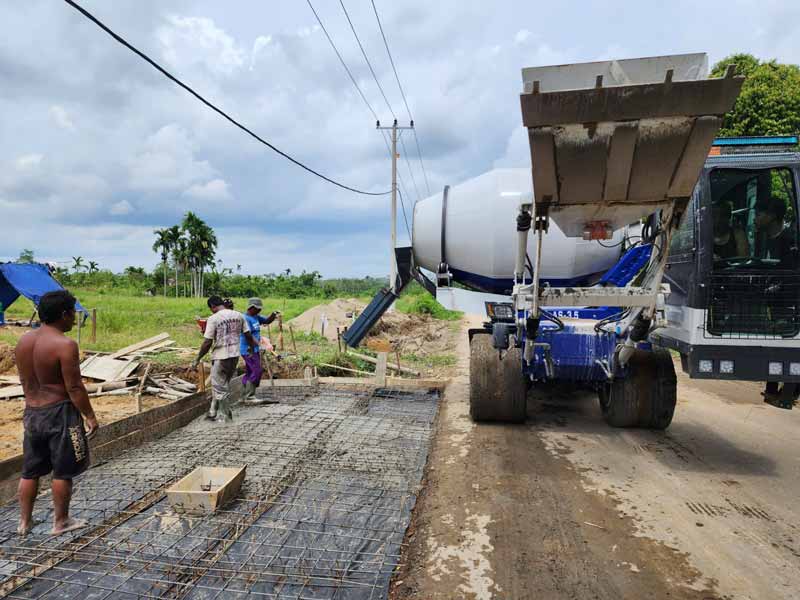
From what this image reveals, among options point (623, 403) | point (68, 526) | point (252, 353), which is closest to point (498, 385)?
point (623, 403)

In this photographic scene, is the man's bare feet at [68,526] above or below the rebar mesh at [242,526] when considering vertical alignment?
above

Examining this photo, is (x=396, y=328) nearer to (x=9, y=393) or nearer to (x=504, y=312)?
(x=9, y=393)

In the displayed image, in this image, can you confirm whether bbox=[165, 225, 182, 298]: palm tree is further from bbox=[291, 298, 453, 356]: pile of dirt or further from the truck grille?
the truck grille

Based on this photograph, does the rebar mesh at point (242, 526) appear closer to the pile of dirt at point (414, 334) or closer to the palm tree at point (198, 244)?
the pile of dirt at point (414, 334)

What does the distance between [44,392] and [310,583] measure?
6.89 feet

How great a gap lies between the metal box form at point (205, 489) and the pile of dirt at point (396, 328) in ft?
32.4

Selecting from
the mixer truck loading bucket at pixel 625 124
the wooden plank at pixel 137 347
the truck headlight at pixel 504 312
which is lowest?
the wooden plank at pixel 137 347

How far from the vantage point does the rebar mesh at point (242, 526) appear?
2828 mm

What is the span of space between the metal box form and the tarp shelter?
387 inches

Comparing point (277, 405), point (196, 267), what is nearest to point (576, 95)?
point (277, 405)

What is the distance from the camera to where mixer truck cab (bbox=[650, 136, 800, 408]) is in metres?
4.25

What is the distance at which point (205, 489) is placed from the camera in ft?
13.4

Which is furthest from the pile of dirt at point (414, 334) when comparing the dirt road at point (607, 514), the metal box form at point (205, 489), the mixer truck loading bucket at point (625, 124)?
the mixer truck loading bucket at point (625, 124)

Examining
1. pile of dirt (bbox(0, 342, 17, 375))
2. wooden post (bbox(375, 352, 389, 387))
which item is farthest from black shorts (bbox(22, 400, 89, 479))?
pile of dirt (bbox(0, 342, 17, 375))
